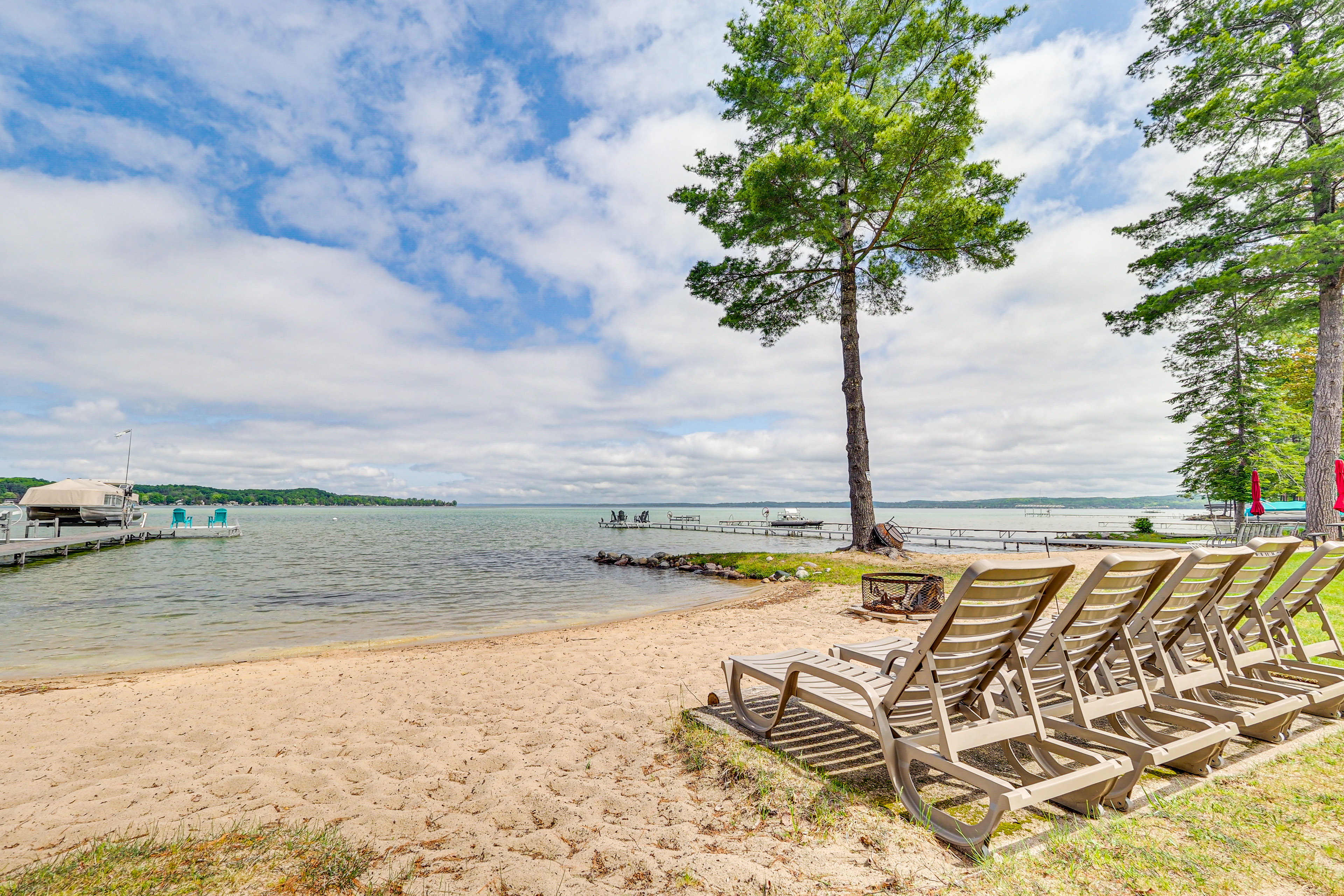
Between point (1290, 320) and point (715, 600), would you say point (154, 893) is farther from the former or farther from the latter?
point (1290, 320)

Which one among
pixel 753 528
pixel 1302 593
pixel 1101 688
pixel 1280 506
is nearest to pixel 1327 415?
pixel 1302 593

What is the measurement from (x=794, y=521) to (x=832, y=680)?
4022 centimetres

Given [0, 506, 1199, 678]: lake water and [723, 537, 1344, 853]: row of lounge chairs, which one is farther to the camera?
[0, 506, 1199, 678]: lake water

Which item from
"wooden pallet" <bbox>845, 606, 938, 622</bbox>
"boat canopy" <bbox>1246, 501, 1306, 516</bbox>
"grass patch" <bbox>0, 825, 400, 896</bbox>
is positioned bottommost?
"wooden pallet" <bbox>845, 606, 938, 622</bbox>

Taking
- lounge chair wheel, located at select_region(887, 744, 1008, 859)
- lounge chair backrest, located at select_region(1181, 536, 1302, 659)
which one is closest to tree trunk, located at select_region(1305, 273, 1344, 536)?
lounge chair backrest, located at select_region(1181, 536, 1302, 659)

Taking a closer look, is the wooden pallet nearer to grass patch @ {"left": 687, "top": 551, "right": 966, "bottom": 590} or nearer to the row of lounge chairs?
grass patch @ {"left": 687, "top": 551, "right": 966, "bottom": 590}

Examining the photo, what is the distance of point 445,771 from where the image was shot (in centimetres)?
329

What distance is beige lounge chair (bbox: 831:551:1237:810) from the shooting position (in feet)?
8.43

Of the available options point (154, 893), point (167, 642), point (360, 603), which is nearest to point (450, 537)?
point (360, 603)

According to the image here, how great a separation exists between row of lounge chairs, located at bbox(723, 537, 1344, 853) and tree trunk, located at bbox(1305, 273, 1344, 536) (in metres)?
10.1

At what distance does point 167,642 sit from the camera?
357 inches

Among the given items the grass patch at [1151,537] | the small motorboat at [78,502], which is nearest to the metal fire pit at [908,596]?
the grass patch at [1151,537]

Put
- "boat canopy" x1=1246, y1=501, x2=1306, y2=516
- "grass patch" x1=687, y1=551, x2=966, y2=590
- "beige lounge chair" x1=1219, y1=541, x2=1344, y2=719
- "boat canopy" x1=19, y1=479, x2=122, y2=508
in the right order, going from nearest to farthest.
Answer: "beige lounge chair" x1=1219, y1=541, x2=1344, y2=719
"grass patch" x1=687, y1=551, x2=966, y2=590
"boat canopy" x1=1246, y1=501, x2=1306, y2=516
"boat canopy" x1=19, y1=479, x2=122, y2=508

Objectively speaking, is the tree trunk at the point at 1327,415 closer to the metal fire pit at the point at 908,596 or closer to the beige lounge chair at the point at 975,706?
the metal fire pit at the point at 908,596
